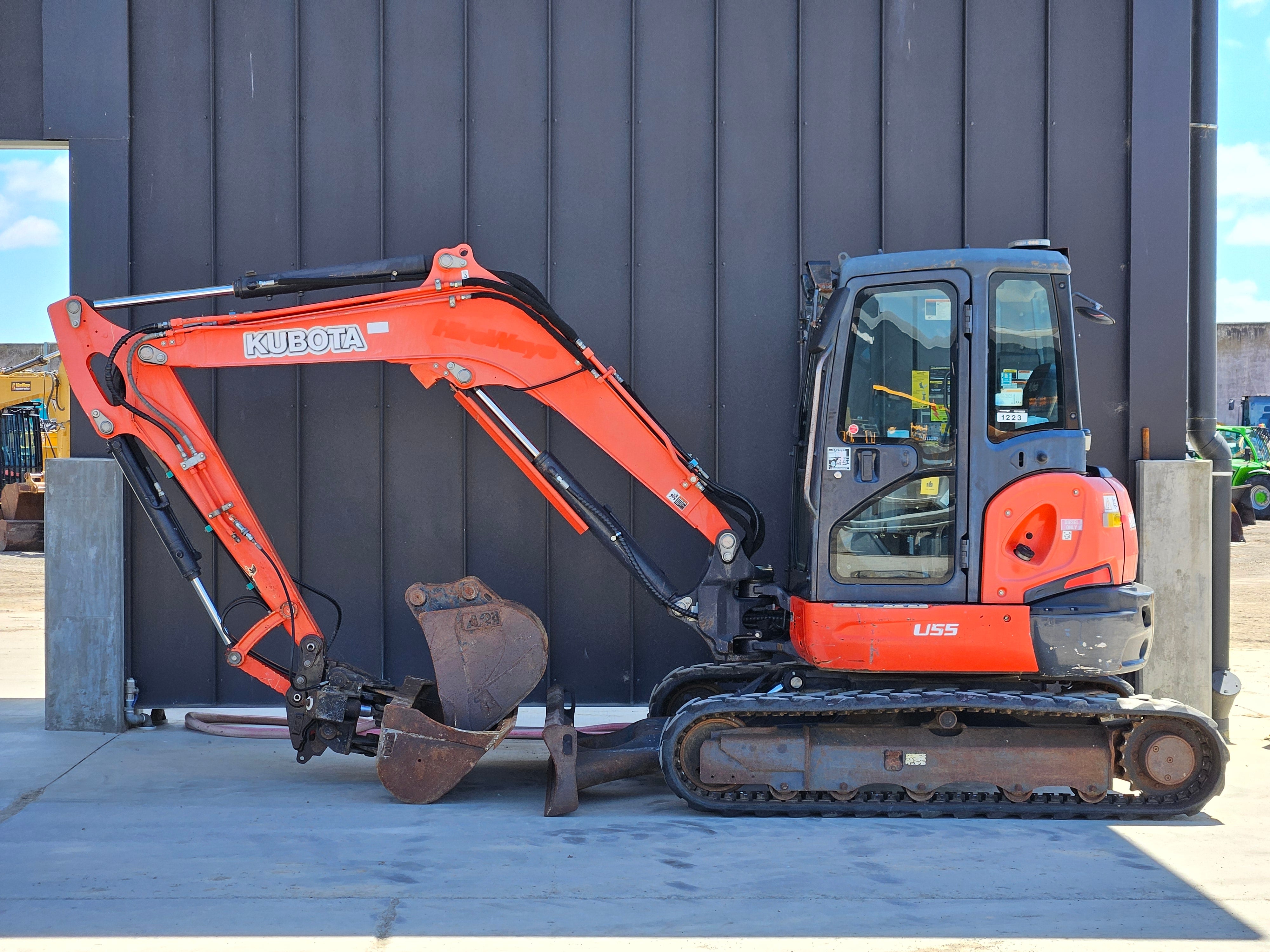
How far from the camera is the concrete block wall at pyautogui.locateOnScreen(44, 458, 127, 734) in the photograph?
8000 millimetres

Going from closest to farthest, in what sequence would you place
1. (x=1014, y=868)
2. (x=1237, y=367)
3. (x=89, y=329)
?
(x=1014, y=868)
(x=89, y=329)
(x=1237, y=367)

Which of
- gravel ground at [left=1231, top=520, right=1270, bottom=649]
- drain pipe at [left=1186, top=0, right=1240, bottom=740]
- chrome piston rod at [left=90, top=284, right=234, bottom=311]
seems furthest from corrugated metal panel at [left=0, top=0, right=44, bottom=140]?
gravel ground at [left=1231, top=520, right=1270, bottom=649]

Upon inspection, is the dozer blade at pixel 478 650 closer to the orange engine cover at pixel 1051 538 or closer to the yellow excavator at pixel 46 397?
the orange engine cover at pixel 1051 538

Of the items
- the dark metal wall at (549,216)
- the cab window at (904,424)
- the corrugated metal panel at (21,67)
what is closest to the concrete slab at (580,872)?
the cab window at (904,424)

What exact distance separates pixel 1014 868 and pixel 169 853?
4077 millimetres

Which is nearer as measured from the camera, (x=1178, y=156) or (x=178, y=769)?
(x=178, y=769)

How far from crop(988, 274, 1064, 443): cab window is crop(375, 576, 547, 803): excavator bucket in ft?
9.61

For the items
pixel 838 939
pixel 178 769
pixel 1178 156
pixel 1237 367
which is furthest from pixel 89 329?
pixel 1237 367

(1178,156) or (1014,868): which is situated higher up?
(1178,156)

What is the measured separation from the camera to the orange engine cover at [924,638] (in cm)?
595

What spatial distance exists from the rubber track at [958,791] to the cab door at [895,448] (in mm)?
568

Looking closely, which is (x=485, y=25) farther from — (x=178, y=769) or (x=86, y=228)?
(x=178, y=769)

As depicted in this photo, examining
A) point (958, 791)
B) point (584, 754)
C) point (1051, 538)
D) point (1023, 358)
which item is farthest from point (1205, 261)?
point (584, 754)

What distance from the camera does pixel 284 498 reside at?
8.22 meters
